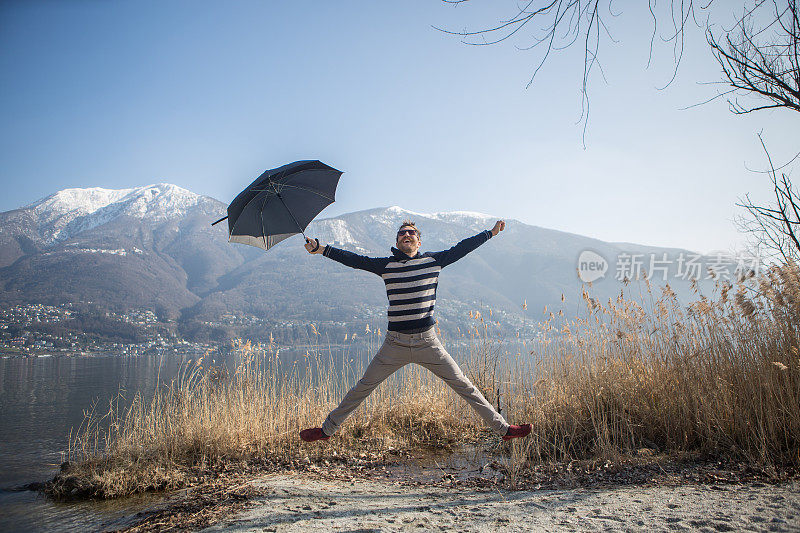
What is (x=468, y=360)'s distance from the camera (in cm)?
776

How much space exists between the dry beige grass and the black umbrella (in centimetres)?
257

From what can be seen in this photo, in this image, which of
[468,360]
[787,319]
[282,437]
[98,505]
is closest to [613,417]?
[787,319]

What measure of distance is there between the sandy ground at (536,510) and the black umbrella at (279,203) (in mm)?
2483

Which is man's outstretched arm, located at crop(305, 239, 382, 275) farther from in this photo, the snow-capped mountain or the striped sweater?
the snow-capped mountain

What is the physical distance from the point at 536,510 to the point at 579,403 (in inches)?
99.7

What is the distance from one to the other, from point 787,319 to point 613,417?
6.19ft

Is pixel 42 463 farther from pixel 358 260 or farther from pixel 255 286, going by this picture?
pixel 255 286

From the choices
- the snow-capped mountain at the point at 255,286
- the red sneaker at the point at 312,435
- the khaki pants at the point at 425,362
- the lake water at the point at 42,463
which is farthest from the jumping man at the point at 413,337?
the snow-capped mountain at the point at 255,286

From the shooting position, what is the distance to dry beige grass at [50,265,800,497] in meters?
4.07

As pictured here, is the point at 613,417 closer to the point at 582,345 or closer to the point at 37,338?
the point at 582,345

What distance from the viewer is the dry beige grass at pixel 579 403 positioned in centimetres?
407

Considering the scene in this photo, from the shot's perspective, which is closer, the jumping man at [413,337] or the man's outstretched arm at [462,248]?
the jumping man at [413,337]

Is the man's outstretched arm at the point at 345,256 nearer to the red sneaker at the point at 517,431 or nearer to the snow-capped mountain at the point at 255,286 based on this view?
the red sneaker at the point at 517,431

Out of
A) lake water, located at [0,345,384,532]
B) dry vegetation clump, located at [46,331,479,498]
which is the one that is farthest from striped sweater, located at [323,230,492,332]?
lake water, located at [0,345,384,532]
